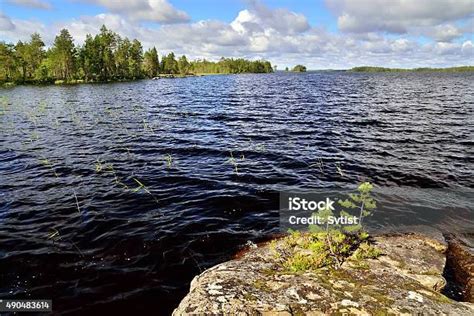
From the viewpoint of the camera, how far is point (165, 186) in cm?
1455

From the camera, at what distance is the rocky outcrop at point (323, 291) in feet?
17.0

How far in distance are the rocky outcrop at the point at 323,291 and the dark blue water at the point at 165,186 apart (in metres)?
2.17

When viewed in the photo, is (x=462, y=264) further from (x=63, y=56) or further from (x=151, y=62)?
(x=151, y=62)

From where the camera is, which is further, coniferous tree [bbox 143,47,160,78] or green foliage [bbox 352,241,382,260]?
coniferous tree [bbox 143,47,160,78]

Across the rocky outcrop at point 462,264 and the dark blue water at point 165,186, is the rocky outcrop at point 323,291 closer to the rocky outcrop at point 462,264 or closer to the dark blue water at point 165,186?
the rocky outcrop at point 462,264

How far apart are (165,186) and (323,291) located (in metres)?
10.3

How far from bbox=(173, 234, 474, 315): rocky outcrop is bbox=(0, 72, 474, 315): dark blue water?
217cm

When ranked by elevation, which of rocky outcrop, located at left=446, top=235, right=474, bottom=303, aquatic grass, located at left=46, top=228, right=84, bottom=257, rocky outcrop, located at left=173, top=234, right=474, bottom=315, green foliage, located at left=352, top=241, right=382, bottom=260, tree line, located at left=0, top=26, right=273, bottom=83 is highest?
tree line, located at left=0, top=26, right=273, bottom=83

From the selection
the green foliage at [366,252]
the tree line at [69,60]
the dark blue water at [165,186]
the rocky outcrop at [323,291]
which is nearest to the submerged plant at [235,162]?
the dark blue water at [165,186]

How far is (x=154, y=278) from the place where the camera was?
27.1 feet

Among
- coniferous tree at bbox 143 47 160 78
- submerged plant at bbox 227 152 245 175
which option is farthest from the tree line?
submerged plant at bbox 227 152 245 175

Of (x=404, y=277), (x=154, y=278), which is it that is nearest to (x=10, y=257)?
(x=154, y=278)

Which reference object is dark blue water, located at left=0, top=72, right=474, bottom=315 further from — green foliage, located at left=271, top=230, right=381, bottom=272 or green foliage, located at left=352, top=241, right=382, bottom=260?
green foliage, located at left=352, top=241, right=382, bottom=260

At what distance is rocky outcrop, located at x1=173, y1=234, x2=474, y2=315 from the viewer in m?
5.18
